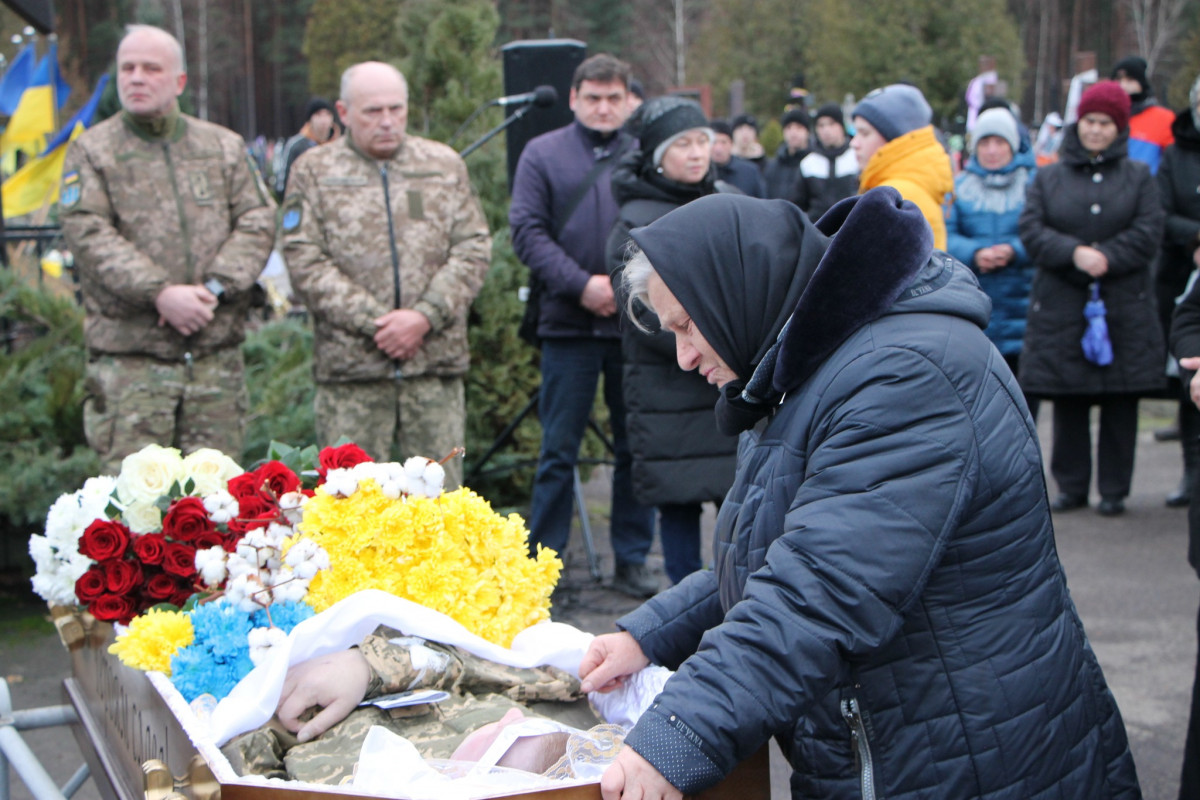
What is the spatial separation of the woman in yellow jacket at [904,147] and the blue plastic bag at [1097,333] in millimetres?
1983

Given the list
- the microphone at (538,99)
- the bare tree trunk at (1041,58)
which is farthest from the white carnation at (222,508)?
the bare tree trunk at (1041,58)

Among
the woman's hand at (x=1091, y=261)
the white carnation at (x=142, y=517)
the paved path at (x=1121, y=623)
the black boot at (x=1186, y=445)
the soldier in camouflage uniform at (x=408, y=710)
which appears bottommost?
the paved path at (x=1121, y=623)

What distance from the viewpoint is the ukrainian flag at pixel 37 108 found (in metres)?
9.91

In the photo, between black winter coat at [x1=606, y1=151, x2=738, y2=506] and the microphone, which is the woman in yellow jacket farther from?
the microphone

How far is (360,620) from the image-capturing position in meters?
2.60

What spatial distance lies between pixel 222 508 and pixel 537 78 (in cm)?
389

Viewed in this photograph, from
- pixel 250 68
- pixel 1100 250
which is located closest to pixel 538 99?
pixel 1100 250

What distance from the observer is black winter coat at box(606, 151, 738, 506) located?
183 inches

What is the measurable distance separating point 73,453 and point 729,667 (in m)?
4.62

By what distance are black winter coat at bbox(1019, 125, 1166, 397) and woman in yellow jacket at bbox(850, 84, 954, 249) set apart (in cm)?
183

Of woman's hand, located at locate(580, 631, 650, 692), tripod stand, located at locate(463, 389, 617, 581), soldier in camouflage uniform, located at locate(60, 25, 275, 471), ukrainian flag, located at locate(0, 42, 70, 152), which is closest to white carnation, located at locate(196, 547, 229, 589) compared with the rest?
woman's hand, located at locate(580, 631, 650, 692)

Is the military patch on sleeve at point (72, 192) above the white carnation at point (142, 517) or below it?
above

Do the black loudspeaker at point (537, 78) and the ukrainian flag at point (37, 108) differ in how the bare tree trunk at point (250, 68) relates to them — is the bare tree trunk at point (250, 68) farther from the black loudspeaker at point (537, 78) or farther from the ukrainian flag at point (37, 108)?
the black loudspeaker at point (537, 78)

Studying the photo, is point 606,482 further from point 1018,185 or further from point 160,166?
point 160,166
